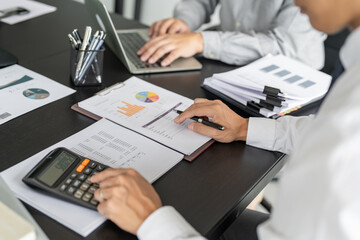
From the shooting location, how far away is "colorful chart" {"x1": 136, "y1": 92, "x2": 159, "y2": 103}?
1.14m

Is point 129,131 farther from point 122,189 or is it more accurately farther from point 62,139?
point 122,189

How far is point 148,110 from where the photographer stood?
1095 mm

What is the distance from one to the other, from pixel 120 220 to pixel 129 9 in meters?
2.98

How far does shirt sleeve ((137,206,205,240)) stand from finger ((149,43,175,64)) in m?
0.69

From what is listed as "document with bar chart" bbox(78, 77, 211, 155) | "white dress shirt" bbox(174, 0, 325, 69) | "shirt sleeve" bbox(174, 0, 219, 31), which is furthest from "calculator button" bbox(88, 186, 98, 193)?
"shirt sleeve" bbox(174, 0, 219, 31)

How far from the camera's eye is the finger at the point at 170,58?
134 centimetres

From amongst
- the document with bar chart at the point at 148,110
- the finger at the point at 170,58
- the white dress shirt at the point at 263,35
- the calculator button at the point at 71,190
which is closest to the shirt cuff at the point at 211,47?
the white dress shirt at the point at 263,35

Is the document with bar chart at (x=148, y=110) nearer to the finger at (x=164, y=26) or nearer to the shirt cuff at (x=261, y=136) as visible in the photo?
the shirt cuff at (x=261, y=136)

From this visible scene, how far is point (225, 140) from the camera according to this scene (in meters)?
1.02

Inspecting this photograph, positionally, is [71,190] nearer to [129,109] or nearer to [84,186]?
[84,186]

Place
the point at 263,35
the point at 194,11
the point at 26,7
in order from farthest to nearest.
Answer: the point at 194,11
the point at 26,7
the point at 263,35

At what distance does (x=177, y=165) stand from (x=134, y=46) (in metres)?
0.64

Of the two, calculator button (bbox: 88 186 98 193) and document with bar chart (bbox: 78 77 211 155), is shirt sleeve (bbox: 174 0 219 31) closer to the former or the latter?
document with bar chart (bbox: 78 77 211 155)

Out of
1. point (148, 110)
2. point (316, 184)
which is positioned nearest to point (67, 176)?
point (148, 110)
